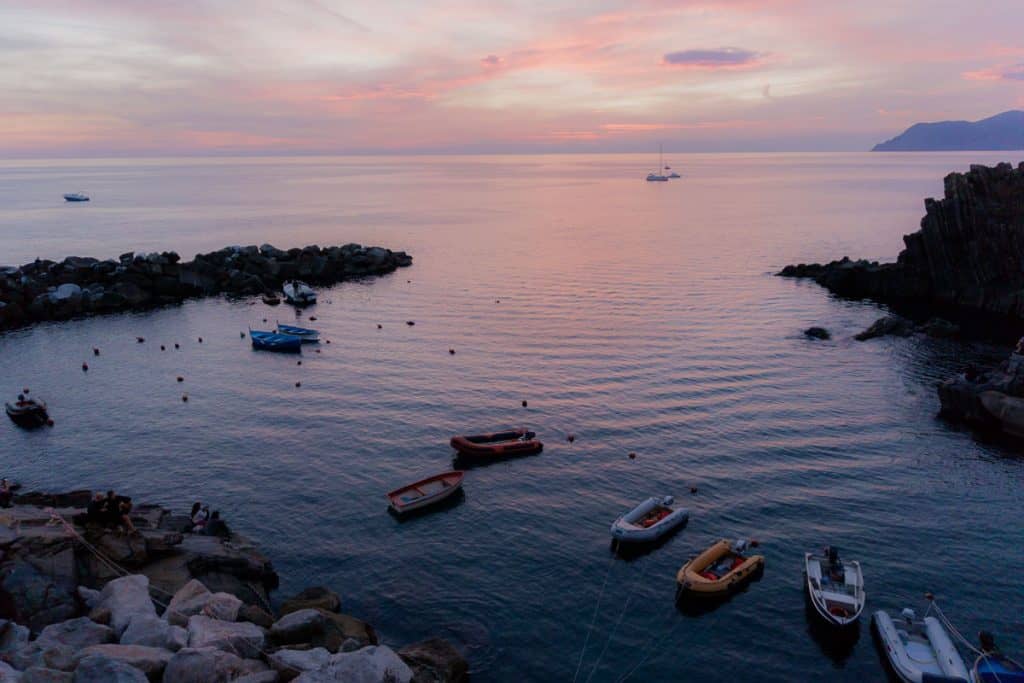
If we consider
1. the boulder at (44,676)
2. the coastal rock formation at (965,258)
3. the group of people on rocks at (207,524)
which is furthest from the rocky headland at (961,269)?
the boulder at (44,676)

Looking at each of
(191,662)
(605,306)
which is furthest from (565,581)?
(605,306)

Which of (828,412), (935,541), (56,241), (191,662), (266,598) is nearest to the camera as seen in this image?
(191,662)

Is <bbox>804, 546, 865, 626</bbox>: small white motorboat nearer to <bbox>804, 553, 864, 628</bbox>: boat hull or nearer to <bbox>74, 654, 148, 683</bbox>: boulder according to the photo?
<bbox>804, 553, 864, 628</bbox>: boat hull

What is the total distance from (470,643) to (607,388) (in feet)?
113

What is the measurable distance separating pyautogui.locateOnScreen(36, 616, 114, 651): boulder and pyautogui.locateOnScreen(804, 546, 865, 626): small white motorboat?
29502 millimetres

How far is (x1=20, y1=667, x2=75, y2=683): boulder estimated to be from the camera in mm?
20203

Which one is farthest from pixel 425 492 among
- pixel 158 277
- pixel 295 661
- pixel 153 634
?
pixel 158 277

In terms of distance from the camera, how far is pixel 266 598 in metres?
34.8

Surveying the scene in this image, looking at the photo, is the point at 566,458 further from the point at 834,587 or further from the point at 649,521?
the point at 834,587

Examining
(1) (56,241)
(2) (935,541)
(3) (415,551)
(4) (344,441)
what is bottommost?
(2) (935,541)

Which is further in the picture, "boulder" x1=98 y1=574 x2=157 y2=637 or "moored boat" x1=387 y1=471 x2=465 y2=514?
"moored boat" x1=387 y1=471 x2=465 y2=514

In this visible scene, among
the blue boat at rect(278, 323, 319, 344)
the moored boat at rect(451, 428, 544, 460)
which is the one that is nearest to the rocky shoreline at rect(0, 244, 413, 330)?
the blue boat at rect(278, 323, 319, 344)

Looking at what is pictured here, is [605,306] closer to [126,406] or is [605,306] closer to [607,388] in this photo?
[607,388]

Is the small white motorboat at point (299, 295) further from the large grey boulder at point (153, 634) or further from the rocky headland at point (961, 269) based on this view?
the large grey boulder at point (153, 634)
